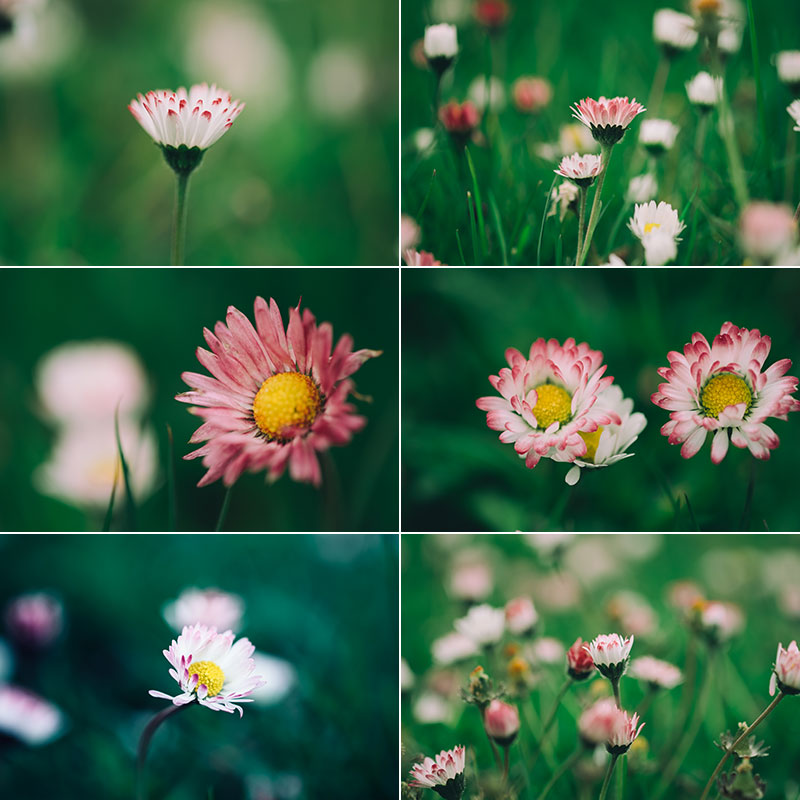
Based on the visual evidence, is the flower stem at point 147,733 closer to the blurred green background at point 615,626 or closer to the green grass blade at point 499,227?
the blurred green background at point 615,626

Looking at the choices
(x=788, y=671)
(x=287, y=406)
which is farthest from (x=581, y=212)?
(x=788, y=671)

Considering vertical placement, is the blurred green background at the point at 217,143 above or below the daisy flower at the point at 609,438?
above

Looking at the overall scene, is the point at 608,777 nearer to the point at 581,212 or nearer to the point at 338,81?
the point at 581,212

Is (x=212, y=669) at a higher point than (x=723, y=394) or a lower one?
lower

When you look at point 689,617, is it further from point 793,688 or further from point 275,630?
point 275,630

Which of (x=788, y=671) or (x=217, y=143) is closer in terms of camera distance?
(x=788, y=671)

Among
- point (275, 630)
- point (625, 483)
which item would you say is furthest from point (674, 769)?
point (275, 630)

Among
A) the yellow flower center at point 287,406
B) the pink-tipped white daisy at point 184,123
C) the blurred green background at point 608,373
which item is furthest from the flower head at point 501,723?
the pink-tipped white daisy at point 184,123

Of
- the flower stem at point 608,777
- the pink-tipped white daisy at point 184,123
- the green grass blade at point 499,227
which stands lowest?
the flower stem at point 608,777
